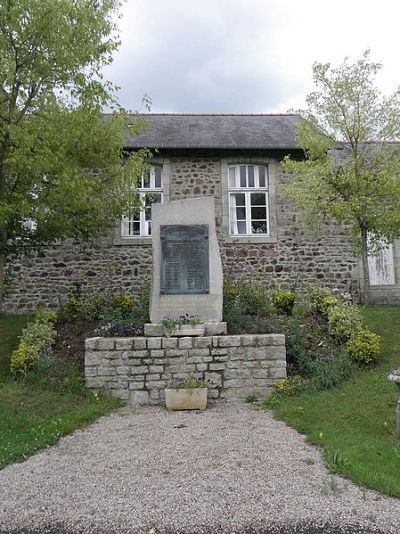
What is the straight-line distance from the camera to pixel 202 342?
265 inches

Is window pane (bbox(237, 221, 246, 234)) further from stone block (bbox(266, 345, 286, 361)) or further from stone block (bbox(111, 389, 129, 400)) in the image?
stone block (bbox(111, 389, 129, 400))

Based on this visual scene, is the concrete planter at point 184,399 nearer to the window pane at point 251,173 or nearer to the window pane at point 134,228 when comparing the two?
the window pane at point 134,228

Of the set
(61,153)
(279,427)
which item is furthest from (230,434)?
(61,153)

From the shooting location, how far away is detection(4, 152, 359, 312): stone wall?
12.1 m

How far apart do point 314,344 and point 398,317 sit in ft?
9.25

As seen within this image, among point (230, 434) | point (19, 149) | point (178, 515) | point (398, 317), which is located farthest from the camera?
point (398, 317)

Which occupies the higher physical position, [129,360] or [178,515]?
[129,360]

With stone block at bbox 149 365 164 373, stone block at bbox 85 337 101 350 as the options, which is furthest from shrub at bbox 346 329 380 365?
stone block at bbox 85 337 101 350

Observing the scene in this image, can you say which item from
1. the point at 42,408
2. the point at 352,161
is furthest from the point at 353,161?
the point at 42,408

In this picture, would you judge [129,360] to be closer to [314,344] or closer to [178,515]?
[314,344]

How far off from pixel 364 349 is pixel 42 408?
15.9ft

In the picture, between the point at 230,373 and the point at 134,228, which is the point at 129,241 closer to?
the point at 134,228

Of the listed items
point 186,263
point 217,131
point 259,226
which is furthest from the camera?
point 217,131

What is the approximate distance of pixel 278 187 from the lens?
12688 millimetres
